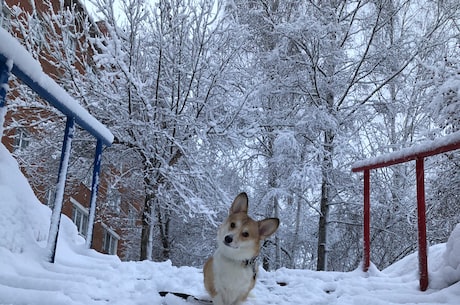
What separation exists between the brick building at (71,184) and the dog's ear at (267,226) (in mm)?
6178

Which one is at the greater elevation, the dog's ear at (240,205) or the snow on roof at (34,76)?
the snow on roof at (34,76)

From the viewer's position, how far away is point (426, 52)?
1025 centimetres

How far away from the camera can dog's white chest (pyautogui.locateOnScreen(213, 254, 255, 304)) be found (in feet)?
8.84

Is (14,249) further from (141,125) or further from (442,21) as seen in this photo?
(442,21)

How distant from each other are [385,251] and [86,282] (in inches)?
421

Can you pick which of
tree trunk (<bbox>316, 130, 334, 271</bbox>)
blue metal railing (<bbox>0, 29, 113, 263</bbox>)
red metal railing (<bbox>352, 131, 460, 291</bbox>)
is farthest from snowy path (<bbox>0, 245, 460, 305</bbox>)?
tree trunk (<bbox>316, 130, 334, 271</bbox>)

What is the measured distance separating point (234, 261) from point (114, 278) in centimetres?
97

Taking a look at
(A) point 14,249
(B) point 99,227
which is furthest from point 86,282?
(B) point 99,227

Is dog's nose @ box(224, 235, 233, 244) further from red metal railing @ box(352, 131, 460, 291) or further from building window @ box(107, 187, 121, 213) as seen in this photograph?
building window @ box(107, 187, 121, 213)

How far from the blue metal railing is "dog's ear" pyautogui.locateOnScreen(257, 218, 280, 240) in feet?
4.65

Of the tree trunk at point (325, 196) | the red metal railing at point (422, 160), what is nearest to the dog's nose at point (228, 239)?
the red metal railing at point (422, 160)

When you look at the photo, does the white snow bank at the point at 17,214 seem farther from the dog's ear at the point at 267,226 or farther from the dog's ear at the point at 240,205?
the dog's ear at the point at 267,226

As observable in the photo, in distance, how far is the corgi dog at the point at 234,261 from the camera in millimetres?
2703

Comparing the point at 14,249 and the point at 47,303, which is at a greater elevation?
the point at 14,249
